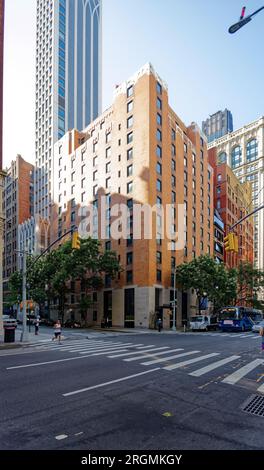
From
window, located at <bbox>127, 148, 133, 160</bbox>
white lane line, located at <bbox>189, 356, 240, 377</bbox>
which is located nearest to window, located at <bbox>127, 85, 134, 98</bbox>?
window, located at <bbox>127, 148, 133, 160</bbox>

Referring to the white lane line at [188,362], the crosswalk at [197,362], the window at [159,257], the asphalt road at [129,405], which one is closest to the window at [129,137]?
the window at [159,257]

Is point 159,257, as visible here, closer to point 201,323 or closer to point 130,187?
point 201,323

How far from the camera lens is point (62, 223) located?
68.9 meters

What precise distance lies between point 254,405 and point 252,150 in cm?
12626

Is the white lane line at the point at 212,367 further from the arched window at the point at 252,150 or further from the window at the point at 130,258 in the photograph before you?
the arched window at the point at 252,150

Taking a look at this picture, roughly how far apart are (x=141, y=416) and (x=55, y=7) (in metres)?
141

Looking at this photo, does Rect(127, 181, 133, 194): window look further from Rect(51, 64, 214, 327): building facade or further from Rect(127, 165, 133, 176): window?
Rect(127, 165, 133, 176): window

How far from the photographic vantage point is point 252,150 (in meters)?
122

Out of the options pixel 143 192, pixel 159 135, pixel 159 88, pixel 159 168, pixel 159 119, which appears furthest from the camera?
pixel 159 88

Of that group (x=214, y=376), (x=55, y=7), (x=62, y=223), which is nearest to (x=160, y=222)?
(x=62, y=223)

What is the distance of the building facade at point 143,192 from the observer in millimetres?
46531

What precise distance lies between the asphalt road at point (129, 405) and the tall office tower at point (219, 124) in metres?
190

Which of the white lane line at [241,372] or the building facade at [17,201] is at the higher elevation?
the building facade at [17,201]

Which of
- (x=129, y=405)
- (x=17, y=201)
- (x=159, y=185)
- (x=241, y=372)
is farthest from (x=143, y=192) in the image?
(x=17, y=201)
